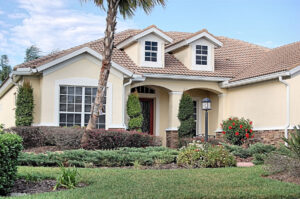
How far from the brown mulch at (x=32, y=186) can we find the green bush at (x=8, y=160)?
27 centimetres

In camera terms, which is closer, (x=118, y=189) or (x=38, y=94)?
(x=118, y=189)

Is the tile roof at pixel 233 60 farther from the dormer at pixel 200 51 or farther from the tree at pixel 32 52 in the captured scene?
the tree at pixel 32 52

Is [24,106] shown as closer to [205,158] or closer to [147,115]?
[147,115]

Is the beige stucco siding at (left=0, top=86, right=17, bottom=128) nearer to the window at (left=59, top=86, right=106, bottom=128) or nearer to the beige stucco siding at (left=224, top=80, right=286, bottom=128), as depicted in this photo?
the window at (left=59, top=86, right=106, bottom=128)

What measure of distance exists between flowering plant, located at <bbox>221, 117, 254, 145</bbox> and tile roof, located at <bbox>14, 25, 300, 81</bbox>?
2242mm

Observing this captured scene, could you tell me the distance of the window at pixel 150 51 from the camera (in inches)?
795

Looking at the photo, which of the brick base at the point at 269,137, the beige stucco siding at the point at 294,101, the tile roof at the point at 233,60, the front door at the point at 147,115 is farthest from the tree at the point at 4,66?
the beige stucco siding at the point at 294,101

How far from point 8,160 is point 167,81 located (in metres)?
12.6

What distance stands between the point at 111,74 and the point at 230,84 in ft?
19.3

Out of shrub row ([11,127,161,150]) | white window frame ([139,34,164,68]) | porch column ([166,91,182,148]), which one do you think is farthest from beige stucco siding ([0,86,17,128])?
porch column ([166,91,182,148])

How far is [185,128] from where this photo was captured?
20.1 m

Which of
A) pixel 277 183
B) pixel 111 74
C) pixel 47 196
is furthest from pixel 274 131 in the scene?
pixel 47 196

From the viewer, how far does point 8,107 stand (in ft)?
74.9

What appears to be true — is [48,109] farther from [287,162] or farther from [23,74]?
[287,162]
